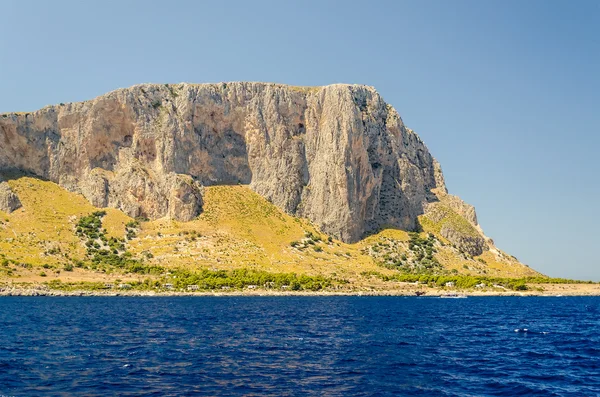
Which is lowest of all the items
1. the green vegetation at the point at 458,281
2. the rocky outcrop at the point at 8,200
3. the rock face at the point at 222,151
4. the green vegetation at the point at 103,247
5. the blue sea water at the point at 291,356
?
the blue sea water at the point at 291,356

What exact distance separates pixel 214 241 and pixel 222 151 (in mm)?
41119

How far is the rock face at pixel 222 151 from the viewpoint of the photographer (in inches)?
6580

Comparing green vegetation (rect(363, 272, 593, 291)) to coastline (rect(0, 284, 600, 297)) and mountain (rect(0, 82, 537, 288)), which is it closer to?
coastline (rect(0, 284, 600, 297))

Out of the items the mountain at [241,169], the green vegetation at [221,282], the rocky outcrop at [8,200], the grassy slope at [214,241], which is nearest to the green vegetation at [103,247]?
the grassy slope at [214,241]

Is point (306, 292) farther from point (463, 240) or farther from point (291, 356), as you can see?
point (291, 356)

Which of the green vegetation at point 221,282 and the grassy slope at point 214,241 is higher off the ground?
the grassy slope at point 214,241

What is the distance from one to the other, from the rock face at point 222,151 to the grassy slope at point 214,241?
5756 mm

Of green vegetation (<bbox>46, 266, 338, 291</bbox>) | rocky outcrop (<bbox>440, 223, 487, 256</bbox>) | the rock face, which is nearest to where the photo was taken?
green vegetation (<bbox>46, 266, 338, 291</bbox>)

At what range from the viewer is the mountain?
16300cm

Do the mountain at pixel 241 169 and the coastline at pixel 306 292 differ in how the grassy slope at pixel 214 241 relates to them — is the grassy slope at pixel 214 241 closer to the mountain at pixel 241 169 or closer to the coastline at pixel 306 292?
the mountain at pixel 241 169

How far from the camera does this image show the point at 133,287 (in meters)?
116

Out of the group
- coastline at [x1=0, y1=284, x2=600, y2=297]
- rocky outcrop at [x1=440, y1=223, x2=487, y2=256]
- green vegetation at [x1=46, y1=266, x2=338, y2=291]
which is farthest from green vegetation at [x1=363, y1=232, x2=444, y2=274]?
green vegetation at [x1=46, y1=266, x2=338, y2=291]

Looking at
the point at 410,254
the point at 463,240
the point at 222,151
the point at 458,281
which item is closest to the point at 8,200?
the point at 222,151

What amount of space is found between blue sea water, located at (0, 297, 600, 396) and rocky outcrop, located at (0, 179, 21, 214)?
326ft
